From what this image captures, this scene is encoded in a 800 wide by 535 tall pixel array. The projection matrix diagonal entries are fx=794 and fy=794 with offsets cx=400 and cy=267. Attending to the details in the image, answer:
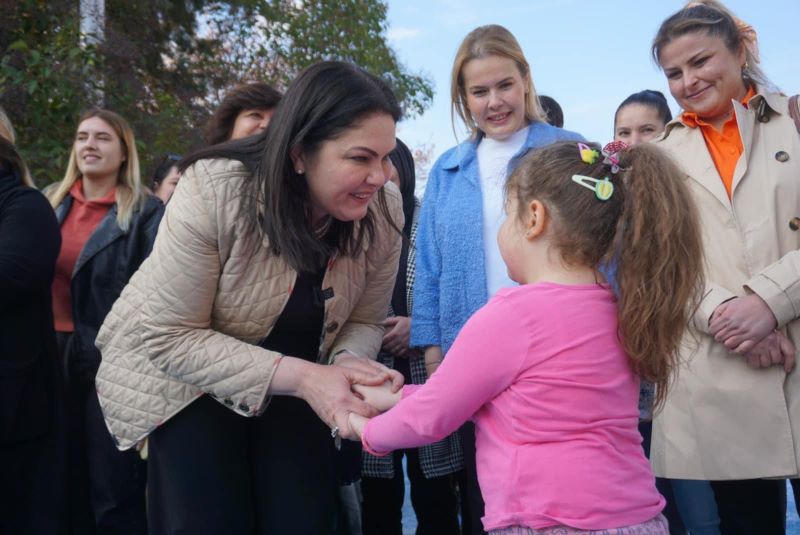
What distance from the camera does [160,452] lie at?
2334 mm

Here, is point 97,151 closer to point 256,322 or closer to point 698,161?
→ point 256,322

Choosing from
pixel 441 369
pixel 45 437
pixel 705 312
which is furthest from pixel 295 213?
pixel 45 437

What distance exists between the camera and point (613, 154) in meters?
1.97

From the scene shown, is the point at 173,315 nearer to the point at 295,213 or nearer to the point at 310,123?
the point at 295,213

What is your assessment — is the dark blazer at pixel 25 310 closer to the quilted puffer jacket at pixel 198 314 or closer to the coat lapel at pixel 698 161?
the quilted puffer jacket at pixel 198 314

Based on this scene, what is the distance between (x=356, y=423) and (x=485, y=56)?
1.74 metres

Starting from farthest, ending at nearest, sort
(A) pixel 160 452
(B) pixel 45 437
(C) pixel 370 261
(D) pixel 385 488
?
(D) pixel 385 488, (B) pixel 45 437, (C) pixel 370 261, (A) pixel 160 452

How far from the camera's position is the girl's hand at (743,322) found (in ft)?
8.39

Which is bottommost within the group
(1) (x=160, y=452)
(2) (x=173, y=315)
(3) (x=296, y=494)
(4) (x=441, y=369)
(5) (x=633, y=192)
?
(3) (x=296, y=494)

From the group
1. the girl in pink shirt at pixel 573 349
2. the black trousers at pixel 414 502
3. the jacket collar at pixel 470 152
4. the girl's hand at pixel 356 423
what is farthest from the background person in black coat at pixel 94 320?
the girl in pink shirt at pixel 573 349

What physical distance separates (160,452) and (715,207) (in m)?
2.00

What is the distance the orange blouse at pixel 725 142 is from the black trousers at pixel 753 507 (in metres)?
1.02

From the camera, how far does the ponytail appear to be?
1888 millimetres

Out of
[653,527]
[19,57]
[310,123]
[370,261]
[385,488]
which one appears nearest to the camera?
[653,527]
